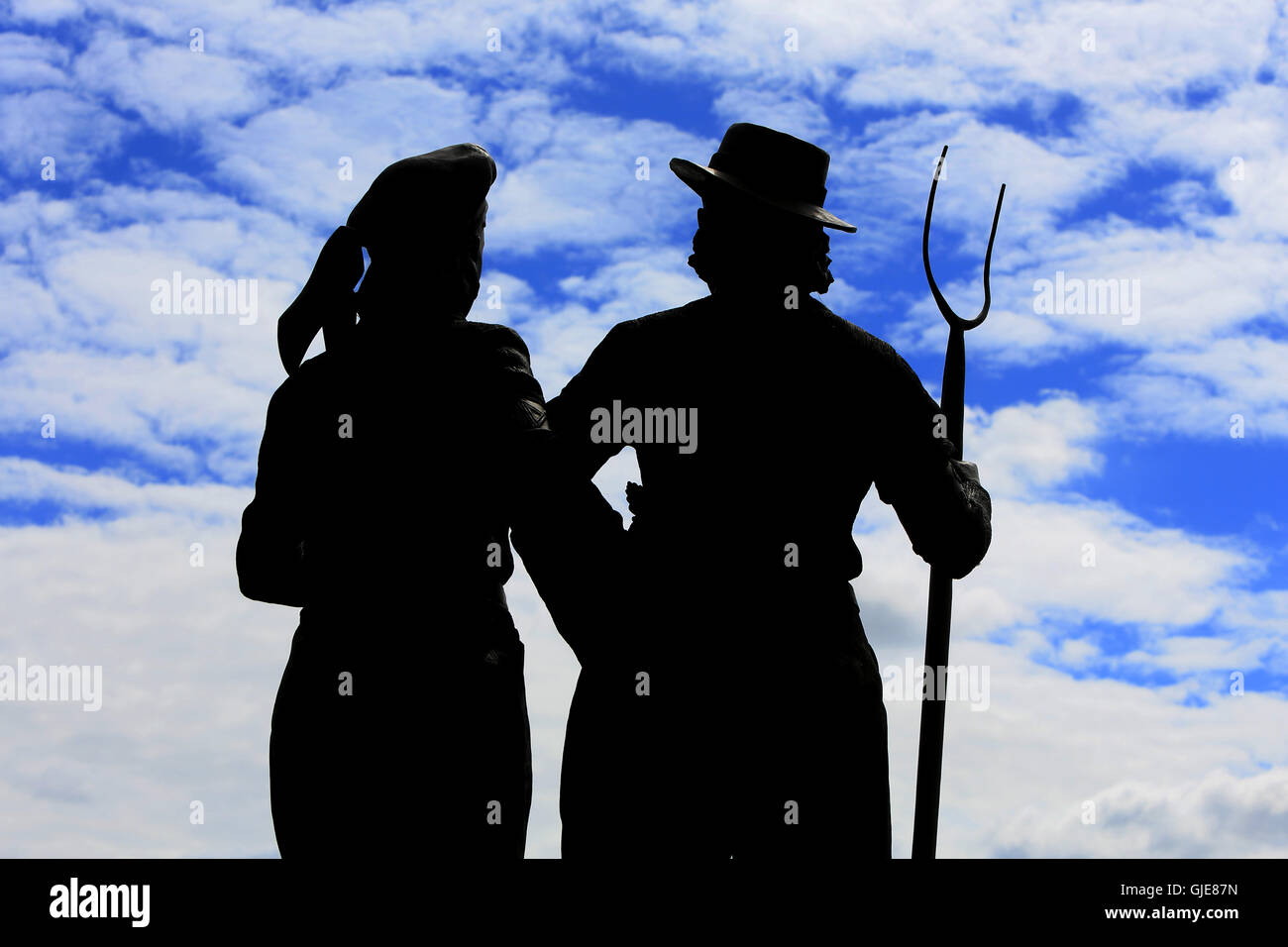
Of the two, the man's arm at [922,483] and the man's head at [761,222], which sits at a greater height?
the man's head at [761,222]

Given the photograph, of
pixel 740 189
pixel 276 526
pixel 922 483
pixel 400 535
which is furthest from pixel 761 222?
pixel 276 526

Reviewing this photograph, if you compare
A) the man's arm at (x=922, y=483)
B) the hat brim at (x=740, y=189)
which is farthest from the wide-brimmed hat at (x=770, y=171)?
the man's arm at (x=922, y=483)

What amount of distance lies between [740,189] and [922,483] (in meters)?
1.38

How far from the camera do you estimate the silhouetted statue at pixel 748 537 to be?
6.09m

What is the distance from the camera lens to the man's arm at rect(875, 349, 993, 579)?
20.9 feet

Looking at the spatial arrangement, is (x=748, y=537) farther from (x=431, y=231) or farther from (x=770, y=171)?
(x=431, y=231)

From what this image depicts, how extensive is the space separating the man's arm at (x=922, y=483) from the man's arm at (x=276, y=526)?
243cm

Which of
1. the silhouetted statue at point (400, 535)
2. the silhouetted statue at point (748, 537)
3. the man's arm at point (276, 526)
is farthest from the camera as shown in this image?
the man's arm at point (276, 526)

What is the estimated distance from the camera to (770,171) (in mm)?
6496

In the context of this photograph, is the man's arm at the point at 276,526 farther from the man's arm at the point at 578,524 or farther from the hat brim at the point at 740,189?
the hat brim at the point at 740,189
